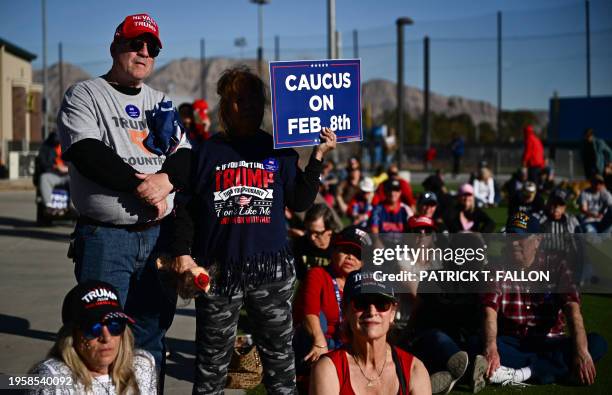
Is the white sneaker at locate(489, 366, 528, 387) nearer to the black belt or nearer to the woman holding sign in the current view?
the woman holding sign

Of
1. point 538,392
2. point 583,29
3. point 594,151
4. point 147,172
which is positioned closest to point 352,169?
point 594,151

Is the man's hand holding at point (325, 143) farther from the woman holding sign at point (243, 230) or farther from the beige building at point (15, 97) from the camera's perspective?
the beige building at point (15, 97)

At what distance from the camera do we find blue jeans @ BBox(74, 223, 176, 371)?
3727 mm

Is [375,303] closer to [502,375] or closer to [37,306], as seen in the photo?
[502,375]

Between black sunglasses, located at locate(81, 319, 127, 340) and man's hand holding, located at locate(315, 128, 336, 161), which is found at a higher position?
man's hand holding, located at locate(315, 128, 336, 161)

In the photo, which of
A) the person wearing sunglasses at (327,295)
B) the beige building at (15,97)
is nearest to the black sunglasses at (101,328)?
the person wearing sunglasses at (327,295)

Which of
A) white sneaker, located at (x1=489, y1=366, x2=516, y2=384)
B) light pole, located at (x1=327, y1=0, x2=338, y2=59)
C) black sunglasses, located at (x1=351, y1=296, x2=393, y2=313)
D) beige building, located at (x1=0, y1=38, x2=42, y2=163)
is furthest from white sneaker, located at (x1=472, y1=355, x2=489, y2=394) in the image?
beige building, located at (x1=0, y1=38, x2=42, y2=163)

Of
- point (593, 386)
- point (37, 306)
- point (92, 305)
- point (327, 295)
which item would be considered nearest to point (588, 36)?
point (37, 306)

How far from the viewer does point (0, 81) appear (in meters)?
45.6

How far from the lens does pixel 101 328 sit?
127 inches

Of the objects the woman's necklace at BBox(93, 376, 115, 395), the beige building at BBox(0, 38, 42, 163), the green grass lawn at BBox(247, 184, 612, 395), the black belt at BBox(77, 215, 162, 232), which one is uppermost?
the beige building at BBox(0, 38, 42, 163)

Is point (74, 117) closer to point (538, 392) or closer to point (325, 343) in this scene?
point (325, 343)

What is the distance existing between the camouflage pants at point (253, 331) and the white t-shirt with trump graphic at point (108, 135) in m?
0.58

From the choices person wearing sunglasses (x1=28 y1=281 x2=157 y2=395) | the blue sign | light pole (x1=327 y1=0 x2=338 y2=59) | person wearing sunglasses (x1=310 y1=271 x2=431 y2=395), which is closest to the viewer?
person wearing sunglasses (x1=28 y1=281 x2=157 y2=395)
